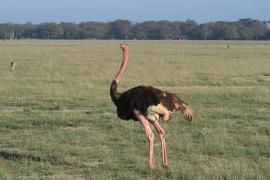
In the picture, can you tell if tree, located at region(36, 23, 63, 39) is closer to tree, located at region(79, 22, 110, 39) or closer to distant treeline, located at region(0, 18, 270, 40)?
distant treeline, located at region(0, 18, 270, 40)

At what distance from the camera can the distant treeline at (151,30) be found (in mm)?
148750

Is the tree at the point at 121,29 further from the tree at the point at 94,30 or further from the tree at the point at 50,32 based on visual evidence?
the tree at the point at 50,32

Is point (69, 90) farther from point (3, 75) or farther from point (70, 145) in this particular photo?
point (70, 145)

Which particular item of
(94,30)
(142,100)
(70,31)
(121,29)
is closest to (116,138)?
(142,100)

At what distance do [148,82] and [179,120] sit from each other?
10853 mm

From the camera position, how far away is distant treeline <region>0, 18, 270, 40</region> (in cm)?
14875

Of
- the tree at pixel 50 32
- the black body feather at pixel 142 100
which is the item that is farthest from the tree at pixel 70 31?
the black body feather at pixel 142 100

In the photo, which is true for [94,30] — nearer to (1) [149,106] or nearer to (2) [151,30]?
(2) [151,30]

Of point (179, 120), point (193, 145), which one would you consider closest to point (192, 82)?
point (179, 120)

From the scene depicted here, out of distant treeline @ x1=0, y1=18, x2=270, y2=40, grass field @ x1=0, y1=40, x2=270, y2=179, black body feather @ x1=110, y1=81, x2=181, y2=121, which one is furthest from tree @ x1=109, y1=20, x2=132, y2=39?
black body feather @ x1=110, y1=81, x2=181, y2=121

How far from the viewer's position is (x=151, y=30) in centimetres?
15688

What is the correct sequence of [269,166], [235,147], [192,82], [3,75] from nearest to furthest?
[269,166] < [235,147] < [192,82] < [3,75]

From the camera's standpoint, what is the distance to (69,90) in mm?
17766

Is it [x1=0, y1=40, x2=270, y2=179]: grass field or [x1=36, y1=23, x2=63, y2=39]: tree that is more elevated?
[x1=0, y1=40, x2=270, y2=179]: grass field
